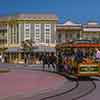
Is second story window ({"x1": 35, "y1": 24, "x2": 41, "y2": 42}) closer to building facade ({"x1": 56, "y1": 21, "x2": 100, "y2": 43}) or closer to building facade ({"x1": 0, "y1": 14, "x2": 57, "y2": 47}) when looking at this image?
building facade ({"x1": 0, "y1": 14, "x2": 57, "y2": 47})

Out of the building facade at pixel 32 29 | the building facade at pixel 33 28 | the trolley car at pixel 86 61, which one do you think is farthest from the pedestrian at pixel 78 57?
the building facade at pixel 33 28

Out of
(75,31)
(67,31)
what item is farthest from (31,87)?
(67,31)

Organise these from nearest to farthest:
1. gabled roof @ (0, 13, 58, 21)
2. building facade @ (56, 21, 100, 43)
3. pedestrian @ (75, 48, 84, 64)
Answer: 1. pedestrian @ (75, 48, 84, 64)
2. gabled roof @ (0, 13, 58, 21)
3. building facade @ (56, 21, 100, 43)

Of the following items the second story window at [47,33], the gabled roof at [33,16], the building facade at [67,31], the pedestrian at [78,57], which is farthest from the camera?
the building facade at [67,31]

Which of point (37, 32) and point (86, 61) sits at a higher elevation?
point (37, 32)

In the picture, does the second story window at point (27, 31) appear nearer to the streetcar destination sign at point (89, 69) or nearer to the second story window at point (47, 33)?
the second story window at point (47, 33)

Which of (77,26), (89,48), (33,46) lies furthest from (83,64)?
(77,26)

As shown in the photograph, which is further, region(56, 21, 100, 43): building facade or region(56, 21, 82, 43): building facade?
region(56, 21, 100, 43): building facade

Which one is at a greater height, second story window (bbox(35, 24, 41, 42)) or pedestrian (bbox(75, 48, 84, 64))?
second story window (bbox(35, 24, 41, 42))

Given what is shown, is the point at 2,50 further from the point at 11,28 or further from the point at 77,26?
the point at 77,26

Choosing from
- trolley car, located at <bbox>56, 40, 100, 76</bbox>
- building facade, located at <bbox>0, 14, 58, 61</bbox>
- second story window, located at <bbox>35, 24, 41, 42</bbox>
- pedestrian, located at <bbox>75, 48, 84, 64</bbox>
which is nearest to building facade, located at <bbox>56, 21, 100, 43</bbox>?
building facade, located at <bbox>0, 14, 58, 61</bbox>

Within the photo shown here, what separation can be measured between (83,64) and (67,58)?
3.38 m

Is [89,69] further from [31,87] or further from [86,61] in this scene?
[31,87]

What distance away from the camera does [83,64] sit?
2614cm
